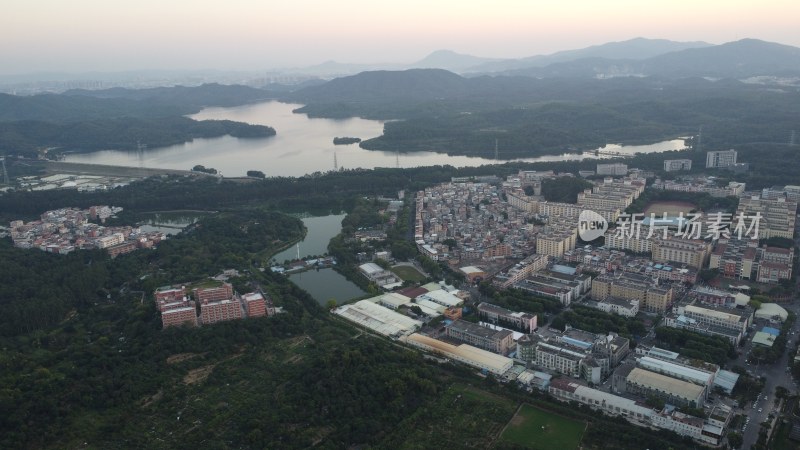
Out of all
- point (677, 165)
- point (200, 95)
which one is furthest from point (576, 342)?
point (200, 95)

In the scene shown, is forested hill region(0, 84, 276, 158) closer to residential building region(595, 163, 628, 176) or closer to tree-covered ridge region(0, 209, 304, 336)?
tree-covered ridge region(0, 209, 304, 336)

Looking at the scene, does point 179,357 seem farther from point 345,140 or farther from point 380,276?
point 345,140

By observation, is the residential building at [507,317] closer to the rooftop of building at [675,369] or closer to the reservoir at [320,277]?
the rooftop of building at [675,369]

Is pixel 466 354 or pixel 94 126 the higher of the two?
pixel 94 126

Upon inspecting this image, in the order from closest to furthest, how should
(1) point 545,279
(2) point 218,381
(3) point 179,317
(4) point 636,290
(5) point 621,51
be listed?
1. (2) point 218,381
2. (3) point 179,317
3. (4) point 636,290
4. (1) point 545,279
5. (5) point 621,51

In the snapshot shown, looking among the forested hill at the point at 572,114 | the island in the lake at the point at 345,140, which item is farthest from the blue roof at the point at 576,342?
the island in the lake at the point at 345,140

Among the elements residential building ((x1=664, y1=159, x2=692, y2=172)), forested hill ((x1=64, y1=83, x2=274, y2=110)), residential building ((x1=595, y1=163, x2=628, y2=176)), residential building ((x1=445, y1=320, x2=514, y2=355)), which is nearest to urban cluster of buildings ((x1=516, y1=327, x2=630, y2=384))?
residential building ((x1=445, y1=320, x2=514, y2=355))
